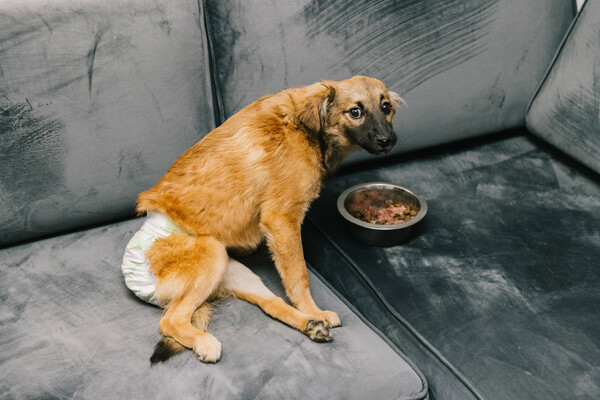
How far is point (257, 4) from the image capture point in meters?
Answer: 2.06

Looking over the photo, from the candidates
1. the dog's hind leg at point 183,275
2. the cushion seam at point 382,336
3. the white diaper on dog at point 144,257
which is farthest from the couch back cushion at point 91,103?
the cushion seam at point 382,336

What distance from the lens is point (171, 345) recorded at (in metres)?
1.60

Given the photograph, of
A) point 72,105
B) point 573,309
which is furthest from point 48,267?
point 573,309

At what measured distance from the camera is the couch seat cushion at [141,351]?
146 centimetres

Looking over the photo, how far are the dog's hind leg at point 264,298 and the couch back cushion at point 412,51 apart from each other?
2.44 feet

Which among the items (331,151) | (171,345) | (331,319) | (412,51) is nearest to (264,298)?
(331,319)

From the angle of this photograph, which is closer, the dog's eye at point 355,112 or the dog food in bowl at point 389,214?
the dog's eye at point 355,112

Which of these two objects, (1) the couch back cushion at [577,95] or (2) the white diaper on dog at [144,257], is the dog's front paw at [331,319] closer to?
(2) the white diaper on dog at [144,257]

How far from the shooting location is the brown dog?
5.80 ft

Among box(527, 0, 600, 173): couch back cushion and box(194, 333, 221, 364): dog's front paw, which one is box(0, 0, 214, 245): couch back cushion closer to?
box(194, 333, 221, 364): dog's front paw

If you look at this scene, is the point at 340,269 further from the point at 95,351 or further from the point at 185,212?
the point at 95,351

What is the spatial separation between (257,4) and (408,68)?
0.78m

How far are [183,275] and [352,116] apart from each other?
2.77 ft

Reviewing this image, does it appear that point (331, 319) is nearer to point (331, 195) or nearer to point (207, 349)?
point (207, 349)
